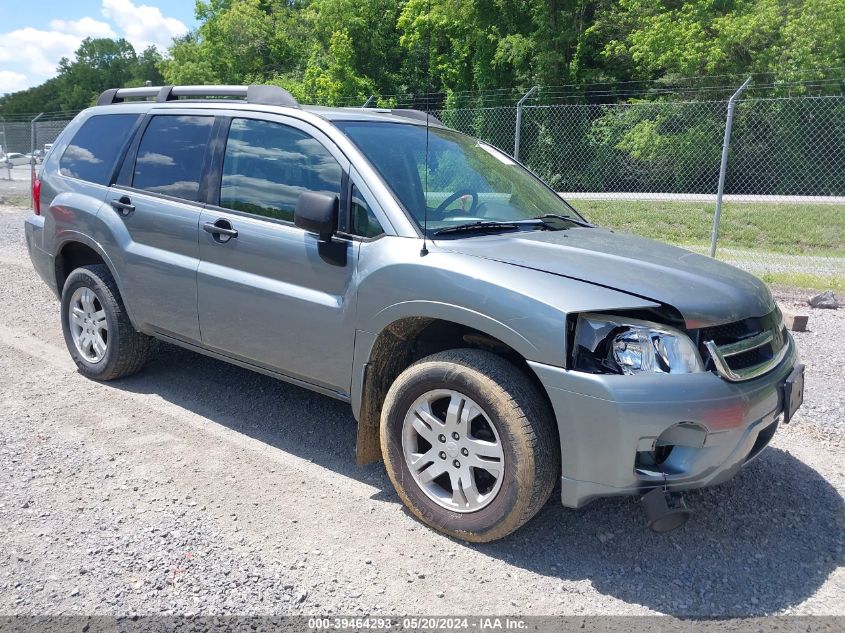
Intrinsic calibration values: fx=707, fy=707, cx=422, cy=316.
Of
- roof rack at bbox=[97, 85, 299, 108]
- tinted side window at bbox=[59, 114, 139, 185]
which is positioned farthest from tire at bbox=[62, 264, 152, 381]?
roof rack at bbox=[97, 85, 299, 108]

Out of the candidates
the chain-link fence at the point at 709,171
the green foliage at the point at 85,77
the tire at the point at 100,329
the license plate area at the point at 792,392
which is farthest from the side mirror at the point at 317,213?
the green foliage at the point at 85,77

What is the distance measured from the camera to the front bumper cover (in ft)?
9.13

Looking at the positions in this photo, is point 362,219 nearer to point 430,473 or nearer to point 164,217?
point 430,473

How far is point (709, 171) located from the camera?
17.0 metres

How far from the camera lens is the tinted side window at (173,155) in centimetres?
444

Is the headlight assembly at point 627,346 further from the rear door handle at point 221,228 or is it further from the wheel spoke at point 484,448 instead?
the rear door handle at point 221,228

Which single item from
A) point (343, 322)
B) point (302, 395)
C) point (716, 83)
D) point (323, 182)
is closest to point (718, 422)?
point (343, 322)

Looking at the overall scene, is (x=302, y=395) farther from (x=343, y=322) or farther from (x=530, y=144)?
(x=530, y=144)

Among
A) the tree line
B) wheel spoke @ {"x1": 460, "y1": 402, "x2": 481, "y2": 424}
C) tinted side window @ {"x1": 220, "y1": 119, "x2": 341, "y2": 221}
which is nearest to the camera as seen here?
wheel spoke @ {"x1": 460, "y1": 402, "x2": 481, "y2": 424}

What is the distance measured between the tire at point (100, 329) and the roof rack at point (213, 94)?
1318 millimetres

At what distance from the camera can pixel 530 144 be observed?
802 inches

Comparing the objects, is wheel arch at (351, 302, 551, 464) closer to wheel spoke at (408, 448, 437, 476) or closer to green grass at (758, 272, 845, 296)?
wheel spoke at (408, 448, 437, 476)

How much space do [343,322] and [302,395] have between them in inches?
64.4

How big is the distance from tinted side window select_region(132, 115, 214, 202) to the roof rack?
0.26 m
